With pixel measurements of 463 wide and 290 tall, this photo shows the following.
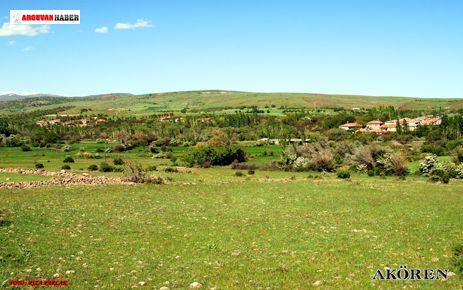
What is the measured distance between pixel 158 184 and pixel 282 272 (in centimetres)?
2925

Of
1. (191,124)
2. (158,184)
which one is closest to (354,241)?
(158,184)

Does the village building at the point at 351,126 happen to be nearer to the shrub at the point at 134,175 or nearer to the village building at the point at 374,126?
the village building at the point at 374,126

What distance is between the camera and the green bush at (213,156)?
77562mm

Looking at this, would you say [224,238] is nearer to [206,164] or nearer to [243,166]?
[243,166]

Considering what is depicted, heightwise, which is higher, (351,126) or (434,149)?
(434,149)

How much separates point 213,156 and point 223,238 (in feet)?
189

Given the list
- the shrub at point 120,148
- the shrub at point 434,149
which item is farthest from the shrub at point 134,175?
the shrub at point 120,148

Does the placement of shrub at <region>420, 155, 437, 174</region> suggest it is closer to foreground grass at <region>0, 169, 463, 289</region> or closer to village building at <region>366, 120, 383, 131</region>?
foreground grass at <region>0, 169, 463, 289</region>

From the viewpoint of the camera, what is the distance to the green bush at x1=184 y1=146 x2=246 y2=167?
77562mm

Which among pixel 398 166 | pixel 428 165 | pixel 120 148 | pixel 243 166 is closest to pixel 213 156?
pixel 243 166

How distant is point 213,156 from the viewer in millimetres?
78125

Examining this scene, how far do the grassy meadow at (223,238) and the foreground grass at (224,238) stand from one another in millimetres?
46

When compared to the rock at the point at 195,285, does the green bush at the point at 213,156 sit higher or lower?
lower

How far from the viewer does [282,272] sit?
1548 cm
